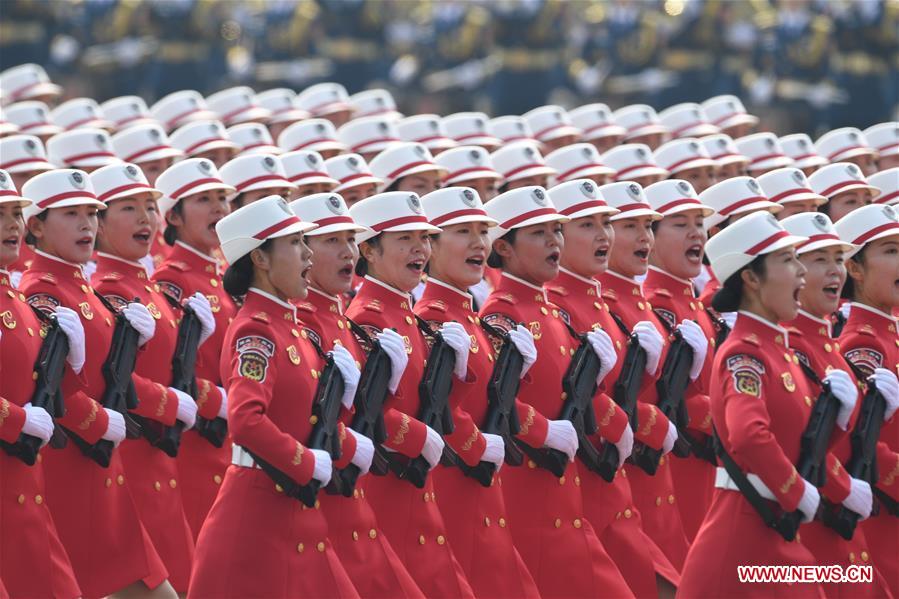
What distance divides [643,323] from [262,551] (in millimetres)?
2588

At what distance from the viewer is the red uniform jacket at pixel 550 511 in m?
8.92

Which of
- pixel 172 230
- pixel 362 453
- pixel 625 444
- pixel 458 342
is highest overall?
pixel 458 342

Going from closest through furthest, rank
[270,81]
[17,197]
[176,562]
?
[17,197]
[176,562]
[270,81]

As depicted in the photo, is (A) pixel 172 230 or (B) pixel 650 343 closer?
(B) pixel 650 343

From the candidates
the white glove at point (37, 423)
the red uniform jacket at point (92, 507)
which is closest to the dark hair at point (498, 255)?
the red uniform jacket at point (92, 507)

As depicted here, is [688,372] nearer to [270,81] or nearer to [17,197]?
[17,197]

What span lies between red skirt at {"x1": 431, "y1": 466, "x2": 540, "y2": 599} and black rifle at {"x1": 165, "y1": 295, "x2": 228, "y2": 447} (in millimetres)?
1374

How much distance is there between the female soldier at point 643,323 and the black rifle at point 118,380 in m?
2.35

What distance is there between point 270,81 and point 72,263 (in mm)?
15029

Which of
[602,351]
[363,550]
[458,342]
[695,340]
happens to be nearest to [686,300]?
[695,340]

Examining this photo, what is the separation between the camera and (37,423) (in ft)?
26.8

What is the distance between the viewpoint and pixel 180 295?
9938 millimetres

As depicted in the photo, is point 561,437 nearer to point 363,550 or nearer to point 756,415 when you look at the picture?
point 363,550

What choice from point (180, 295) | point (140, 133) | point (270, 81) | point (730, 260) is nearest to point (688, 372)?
point (730, 260)
